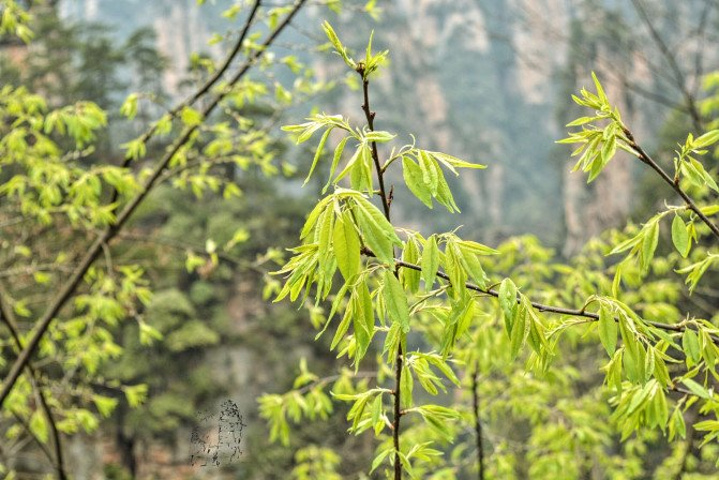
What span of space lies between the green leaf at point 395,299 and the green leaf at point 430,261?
0.05 m

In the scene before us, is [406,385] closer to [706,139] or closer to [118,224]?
[706,139]

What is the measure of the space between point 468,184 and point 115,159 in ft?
88.3

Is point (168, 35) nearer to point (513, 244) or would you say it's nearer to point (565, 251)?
point (565, 251)

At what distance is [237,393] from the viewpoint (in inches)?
594

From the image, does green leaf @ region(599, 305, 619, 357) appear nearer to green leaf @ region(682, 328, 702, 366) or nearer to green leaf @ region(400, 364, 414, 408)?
green leaf @ region(682, 328, 702, 366)

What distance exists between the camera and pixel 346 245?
37.4 inches

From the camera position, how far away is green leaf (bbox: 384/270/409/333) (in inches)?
39.1

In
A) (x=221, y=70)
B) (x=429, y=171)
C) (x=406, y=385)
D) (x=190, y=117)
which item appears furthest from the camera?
(x=190, y=117)

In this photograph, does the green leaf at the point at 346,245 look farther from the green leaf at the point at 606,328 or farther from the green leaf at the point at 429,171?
the green leaf at the point at 606,328

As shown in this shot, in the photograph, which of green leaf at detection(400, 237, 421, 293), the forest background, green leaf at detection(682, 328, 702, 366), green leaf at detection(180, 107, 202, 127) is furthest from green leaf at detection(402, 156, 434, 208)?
green leaf at detection(180, 107, 202, 127)

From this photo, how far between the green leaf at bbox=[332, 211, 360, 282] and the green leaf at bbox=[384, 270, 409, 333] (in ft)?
0.25

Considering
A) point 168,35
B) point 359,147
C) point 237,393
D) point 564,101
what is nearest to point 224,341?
point 237,393

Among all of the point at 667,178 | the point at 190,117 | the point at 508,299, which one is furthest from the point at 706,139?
the point at 190,117

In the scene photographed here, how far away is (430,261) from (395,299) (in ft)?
0.32
